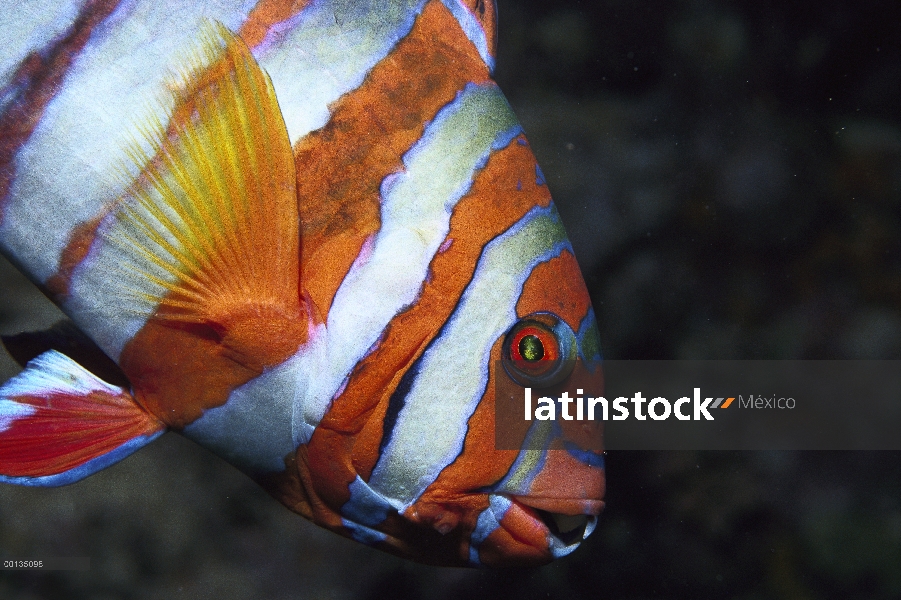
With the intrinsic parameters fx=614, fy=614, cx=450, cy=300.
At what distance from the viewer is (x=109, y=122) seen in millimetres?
1200

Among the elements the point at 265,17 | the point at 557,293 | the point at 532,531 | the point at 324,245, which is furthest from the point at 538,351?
the point at 265,17

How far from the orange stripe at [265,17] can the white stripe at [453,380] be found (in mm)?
608

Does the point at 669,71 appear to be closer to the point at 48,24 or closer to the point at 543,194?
the point at 543,194

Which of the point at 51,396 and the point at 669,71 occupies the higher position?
the point at 669,71

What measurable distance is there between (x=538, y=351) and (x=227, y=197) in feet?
2.09

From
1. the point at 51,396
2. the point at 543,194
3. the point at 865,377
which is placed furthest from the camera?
the point at 865,377

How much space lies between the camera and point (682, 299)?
90.4 inches

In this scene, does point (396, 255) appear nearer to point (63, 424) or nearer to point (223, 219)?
point (223, 219)

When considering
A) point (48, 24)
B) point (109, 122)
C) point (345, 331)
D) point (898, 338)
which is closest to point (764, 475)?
point (898, 338)

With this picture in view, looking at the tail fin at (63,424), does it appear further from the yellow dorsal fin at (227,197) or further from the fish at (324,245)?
the yellow dorsal fin at (227,197)

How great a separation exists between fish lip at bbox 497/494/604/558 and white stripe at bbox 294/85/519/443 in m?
0.40

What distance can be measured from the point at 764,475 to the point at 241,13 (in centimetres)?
217

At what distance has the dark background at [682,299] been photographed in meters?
2.16

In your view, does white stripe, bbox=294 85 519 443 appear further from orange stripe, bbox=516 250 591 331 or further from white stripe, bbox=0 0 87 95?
white stripe, bbox=0 0 87 95
